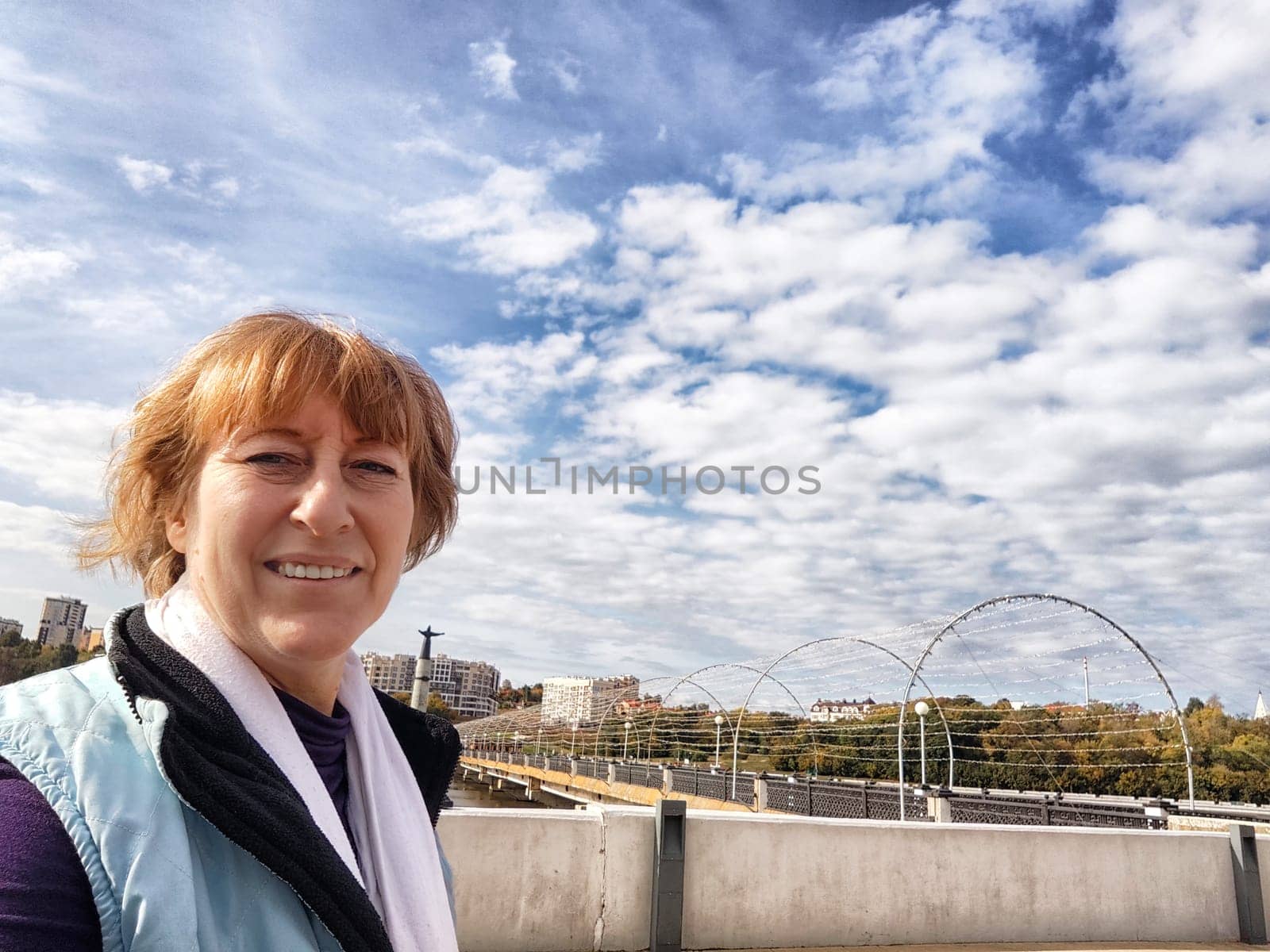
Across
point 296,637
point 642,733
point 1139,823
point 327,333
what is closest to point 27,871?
point 296,637

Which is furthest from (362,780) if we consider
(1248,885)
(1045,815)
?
(1045,815)

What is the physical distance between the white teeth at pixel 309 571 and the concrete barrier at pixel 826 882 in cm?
465

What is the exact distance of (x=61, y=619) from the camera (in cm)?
14350

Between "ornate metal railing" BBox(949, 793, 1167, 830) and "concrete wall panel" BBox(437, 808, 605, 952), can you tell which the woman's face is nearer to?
"concrete wall panel" BBox(437, 808, 605, 952)

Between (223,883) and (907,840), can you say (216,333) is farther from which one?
(907,840)

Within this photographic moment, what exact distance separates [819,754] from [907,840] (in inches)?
1303

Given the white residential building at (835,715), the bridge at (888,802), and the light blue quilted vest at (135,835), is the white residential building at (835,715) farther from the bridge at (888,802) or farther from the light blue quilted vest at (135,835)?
the light blue quilted vest at (135,835)

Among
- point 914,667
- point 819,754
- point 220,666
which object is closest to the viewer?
point 220,666

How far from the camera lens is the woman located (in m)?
1.00

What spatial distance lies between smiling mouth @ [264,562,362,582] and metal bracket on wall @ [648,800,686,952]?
4928 millimetres

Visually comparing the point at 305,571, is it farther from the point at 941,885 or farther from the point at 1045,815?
the point at 1045,815

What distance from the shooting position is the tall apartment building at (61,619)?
134875 mm

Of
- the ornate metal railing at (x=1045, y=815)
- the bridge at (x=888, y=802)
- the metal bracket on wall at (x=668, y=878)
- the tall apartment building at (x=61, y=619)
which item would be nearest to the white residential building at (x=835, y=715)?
the bridge at (x=888, y=802)

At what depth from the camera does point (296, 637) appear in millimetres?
1425
